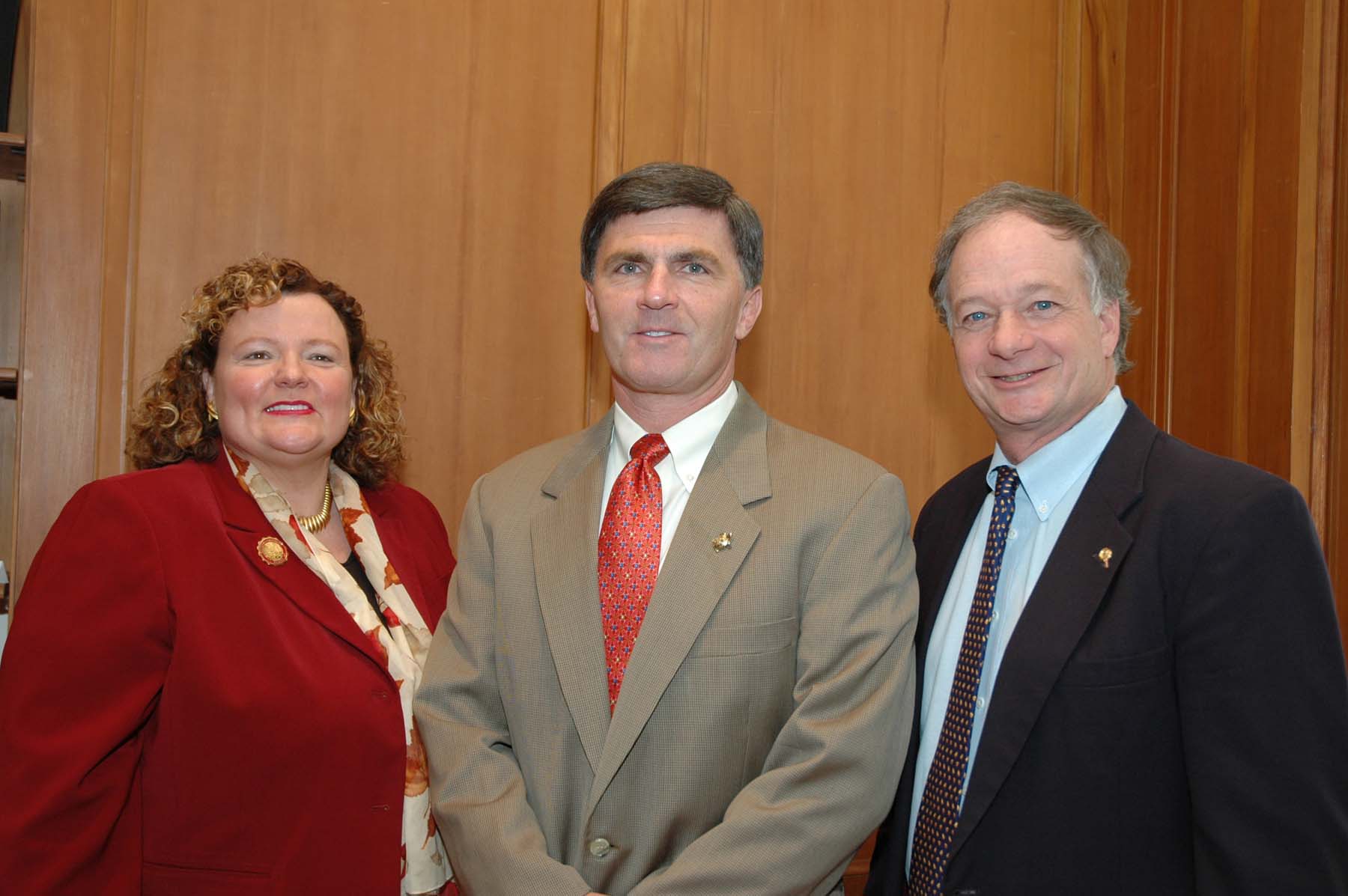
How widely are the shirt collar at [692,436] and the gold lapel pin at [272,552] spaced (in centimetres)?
65

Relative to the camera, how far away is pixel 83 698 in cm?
176

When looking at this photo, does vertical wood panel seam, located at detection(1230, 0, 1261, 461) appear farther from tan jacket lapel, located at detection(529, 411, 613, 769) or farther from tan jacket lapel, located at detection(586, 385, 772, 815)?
tan jacket lapel, located at detection(529, 411, 613, 769)

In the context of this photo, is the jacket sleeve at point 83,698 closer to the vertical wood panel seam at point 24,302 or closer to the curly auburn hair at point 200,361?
the curly auburn hair at point 200,361

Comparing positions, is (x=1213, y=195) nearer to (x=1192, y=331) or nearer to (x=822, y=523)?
(x=1192, y=331)

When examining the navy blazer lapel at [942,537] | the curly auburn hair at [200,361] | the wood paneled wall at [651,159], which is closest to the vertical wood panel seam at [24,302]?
the wood paneled wall at [651,159]

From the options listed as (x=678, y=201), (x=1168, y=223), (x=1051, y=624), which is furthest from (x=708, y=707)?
(x=1168, y=223)

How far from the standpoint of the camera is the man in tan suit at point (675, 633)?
61.4 inches

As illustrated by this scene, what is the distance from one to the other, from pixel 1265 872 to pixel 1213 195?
5.73 ft

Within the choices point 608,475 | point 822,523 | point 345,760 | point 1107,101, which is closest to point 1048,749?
point 822,523

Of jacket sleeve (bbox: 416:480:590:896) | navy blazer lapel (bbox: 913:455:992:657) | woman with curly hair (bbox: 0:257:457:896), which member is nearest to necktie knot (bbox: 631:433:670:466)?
jacket sleeve (bbox: 416:480:590:896)

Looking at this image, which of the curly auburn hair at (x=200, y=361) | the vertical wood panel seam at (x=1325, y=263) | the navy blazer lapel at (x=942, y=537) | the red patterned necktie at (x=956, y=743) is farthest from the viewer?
the vertical wood panel seam at (x=1325, y=263)

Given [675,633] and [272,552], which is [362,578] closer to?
[272,552]

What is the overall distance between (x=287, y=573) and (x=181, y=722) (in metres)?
0.30

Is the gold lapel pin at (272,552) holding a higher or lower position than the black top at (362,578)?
higher
